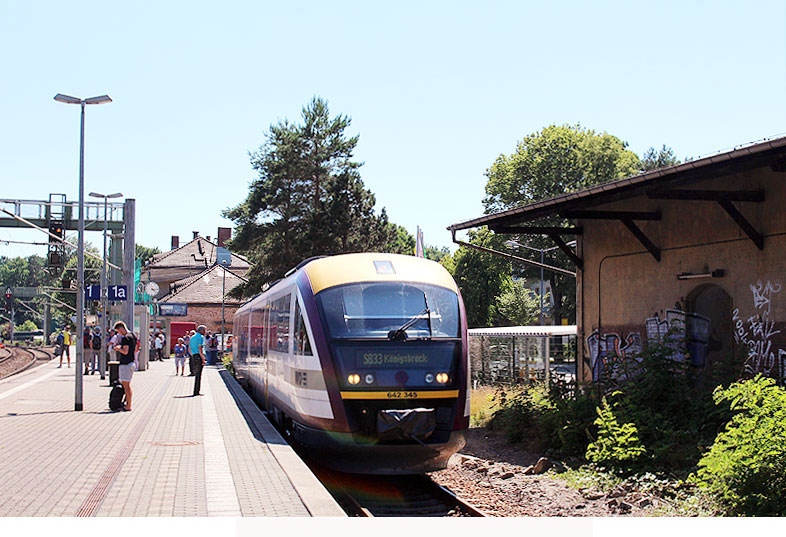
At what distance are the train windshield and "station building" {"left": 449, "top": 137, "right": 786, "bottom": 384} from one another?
11.5 ft

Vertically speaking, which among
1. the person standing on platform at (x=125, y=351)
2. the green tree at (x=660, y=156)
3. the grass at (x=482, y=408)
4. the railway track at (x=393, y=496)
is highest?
the green tree at (x=660, y=156)

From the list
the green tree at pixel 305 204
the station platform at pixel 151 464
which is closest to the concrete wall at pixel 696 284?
the station platform at pixel 151 464

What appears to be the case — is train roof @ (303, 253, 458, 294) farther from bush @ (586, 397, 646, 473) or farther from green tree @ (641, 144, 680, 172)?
Answer: green tree @ (641, 144, 680, 172)

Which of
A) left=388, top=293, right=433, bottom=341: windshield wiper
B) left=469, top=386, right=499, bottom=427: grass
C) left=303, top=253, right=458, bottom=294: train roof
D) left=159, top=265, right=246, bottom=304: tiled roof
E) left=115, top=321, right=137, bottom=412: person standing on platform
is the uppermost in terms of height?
left=159, top=265, right=246, bottom=304: tiled roof

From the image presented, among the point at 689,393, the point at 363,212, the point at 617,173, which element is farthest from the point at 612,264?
the point at 617,173

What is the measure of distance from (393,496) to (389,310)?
8.11 ft

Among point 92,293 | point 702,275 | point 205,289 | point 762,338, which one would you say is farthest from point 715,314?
point 205,289

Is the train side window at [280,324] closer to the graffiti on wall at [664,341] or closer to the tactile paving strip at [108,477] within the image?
the tactile paving strip at [108,477]

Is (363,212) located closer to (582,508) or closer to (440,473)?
(440,473)

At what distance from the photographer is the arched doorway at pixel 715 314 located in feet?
45.8

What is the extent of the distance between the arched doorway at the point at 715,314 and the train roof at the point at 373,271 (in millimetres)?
4802

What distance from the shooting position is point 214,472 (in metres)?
9.52

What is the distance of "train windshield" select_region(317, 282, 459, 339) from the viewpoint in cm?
1140

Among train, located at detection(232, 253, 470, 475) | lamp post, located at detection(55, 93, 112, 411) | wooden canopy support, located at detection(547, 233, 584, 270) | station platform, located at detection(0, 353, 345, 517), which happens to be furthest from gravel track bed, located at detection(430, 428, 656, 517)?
lamp post, located at detection(55, 93, 112, 411)
